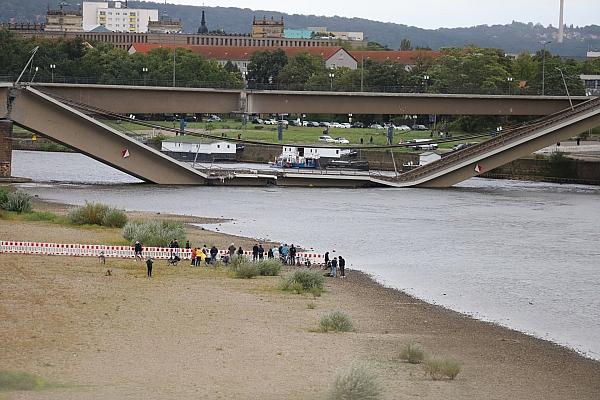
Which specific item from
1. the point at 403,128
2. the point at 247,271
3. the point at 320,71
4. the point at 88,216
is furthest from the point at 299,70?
the point at 247,271

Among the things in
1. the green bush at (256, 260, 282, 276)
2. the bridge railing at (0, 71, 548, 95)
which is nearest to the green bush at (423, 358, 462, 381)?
→ the green bush at (256, 260, 282, 276)

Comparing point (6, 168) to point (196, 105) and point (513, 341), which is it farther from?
point (513, 341)

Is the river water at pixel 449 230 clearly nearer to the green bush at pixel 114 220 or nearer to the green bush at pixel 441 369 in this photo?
the green bush at pixel 114 220

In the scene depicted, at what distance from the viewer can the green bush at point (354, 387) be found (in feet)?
69.0

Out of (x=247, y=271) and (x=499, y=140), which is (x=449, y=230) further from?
(x=499, y=140)

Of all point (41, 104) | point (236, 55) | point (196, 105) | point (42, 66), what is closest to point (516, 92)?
point (196, 105)

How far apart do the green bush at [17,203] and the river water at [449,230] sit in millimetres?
6355

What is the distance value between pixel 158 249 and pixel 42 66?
80.2 metres

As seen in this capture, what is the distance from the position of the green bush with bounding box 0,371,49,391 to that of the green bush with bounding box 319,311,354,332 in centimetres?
762

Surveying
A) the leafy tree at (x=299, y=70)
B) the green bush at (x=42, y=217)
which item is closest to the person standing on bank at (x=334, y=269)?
the green bush at (x=42, y=217)

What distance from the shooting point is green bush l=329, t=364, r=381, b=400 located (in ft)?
69.0

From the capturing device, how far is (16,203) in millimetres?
50531

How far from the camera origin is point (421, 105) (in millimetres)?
77688

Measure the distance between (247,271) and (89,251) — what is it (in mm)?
5338
